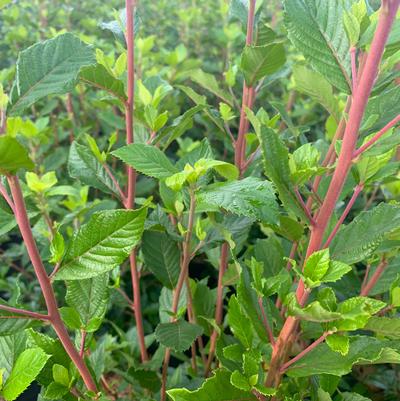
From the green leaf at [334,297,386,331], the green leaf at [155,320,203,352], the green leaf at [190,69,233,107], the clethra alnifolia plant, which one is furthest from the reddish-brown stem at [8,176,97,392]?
the green leaf at [190,69,233,107]

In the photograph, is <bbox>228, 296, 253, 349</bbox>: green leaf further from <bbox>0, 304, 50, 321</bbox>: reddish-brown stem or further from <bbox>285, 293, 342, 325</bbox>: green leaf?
<bbox>0, 304, 50, 321</bbox>: reddish-brown stem

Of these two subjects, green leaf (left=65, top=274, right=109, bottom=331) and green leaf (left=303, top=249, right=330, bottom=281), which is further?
green leaf (left=65, top=274, right=109, bottom=331)

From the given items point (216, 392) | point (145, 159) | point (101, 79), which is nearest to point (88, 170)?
point (101, 79)

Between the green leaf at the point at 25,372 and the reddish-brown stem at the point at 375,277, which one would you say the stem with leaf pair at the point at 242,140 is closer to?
the reddish-brown stem at the point at 375,277

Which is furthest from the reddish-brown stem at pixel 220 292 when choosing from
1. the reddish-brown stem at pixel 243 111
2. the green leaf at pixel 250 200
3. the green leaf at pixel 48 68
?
the green leaf at pixel 48 68

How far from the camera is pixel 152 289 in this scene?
2.02m

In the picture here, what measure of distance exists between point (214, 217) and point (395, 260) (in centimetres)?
43

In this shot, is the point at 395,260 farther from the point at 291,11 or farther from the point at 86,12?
the point at 86,12

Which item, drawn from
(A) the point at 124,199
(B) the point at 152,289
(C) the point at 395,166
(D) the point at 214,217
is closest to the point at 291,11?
(C) the point at 395,166

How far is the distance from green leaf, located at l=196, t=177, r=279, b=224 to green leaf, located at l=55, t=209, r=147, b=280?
0.12 meters

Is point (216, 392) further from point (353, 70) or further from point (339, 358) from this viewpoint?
point (353, 70)

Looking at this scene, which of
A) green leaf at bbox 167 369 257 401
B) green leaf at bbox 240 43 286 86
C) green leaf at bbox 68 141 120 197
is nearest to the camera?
green leaf at bbox 167 369 257 401

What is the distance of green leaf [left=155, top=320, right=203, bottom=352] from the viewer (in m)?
1.02

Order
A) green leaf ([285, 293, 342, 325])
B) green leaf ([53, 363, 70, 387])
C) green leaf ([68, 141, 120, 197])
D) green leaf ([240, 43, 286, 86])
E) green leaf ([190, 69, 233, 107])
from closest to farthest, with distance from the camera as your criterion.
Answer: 1. green leaf ([285, 293, 342, 325])
2. green leaf ([53, 363, 70, 387])
3. green leaf ([240, 43, 286, 86])
4. green leaf ([68, 141, 120, 197])
5. green leaf ([190, 69, 233, 107])
